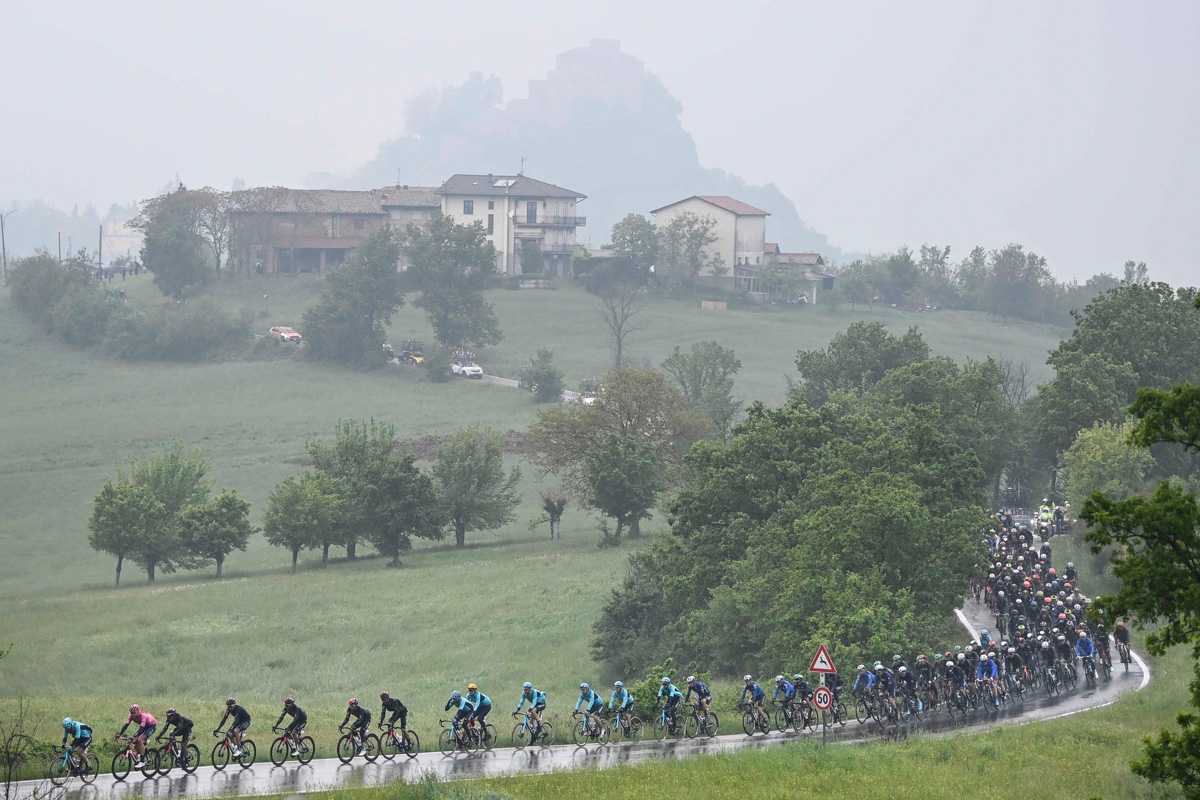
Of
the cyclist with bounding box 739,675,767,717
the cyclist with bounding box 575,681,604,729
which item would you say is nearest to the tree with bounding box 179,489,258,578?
the cyclist with bounding box 575,681,604,729

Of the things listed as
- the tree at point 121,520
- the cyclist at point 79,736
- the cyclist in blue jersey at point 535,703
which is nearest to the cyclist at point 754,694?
the cyclist in blue jersey at point 535,703

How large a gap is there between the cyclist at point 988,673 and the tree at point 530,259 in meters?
127

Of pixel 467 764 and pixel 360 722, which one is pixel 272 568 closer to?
pixel 360 722

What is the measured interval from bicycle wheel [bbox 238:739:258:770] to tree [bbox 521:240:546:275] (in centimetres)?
13242

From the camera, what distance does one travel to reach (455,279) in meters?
130

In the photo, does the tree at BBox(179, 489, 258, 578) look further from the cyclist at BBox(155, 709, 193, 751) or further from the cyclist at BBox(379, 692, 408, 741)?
the cyclist at BBox(155, 709, 193, 751)

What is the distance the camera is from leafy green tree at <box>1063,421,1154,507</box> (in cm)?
6112

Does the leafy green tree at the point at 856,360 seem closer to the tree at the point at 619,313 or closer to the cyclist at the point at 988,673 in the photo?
the tree at the point at 619,313

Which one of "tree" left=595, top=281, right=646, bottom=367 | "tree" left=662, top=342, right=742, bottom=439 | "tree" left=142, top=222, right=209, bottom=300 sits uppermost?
"tree" left=142, top=222, right=209, bottom=300

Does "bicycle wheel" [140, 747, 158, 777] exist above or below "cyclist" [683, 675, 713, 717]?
below

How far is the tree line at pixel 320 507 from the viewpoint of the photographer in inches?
2598

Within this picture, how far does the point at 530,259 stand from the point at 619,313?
1935cm

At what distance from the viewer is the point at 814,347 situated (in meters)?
136

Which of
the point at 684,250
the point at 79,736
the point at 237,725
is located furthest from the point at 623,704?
the point at 684,250
